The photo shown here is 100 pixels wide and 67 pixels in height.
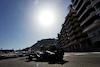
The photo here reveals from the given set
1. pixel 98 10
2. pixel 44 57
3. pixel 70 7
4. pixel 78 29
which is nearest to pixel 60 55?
pixel 44 57

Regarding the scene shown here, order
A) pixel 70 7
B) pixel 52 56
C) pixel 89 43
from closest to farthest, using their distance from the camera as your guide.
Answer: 1. pixel 52 56
2. pixel 89 43
3. pixel 70 7

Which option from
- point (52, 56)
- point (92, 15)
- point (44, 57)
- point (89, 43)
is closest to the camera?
point (52, 56)

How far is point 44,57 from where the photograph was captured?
319 inches

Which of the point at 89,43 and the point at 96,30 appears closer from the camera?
the point at 96,30

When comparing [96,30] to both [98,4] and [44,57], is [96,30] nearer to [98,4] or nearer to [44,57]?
[98,4]

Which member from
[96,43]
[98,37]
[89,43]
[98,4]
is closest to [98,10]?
[98,4]

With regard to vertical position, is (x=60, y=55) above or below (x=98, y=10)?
below

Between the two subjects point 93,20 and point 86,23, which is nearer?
point 93,20

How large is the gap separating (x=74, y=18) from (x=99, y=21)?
1500 cm

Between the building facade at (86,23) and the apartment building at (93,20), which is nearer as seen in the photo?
the apartment building at (93,20)

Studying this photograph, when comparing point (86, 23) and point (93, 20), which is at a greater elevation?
point (86, 23)

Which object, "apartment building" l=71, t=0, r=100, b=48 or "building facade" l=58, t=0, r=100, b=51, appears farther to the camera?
"building facade" l=58, t=0, r=100, b=51

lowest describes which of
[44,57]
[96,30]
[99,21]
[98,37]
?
[44,57]

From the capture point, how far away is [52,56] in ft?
21.9
